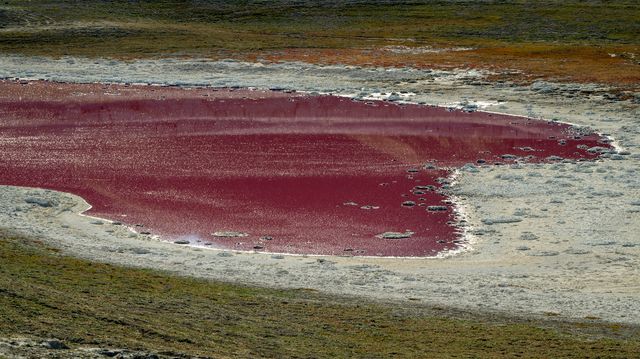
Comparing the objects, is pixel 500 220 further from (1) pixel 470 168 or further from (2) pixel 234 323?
(2) pixel 234 323

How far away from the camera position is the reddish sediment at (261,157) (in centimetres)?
2550

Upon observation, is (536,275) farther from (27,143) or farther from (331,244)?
(27,143)

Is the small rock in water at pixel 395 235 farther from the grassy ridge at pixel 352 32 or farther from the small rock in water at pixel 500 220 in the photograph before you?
the grassy ridge at pixel 352 32

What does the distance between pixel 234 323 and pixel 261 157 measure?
19054mm

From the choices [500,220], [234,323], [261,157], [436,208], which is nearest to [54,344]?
[234,323]

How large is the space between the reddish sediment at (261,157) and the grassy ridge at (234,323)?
5.29m

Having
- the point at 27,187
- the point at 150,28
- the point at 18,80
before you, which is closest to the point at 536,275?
the point at 27,187

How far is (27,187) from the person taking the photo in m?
28.7

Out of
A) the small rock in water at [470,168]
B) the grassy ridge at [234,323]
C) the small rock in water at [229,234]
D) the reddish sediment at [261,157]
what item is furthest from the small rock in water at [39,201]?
the small rock in water at [470,168]

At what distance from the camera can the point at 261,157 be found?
114 feet

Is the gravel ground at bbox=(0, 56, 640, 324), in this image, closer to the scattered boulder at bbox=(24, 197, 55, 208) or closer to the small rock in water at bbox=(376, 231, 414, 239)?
the scattered boulder at bbox=(24, 197, 55, 208)

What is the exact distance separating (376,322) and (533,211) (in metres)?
11.2

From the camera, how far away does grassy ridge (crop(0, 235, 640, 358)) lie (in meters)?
13.8

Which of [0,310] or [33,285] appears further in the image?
[33,285]
